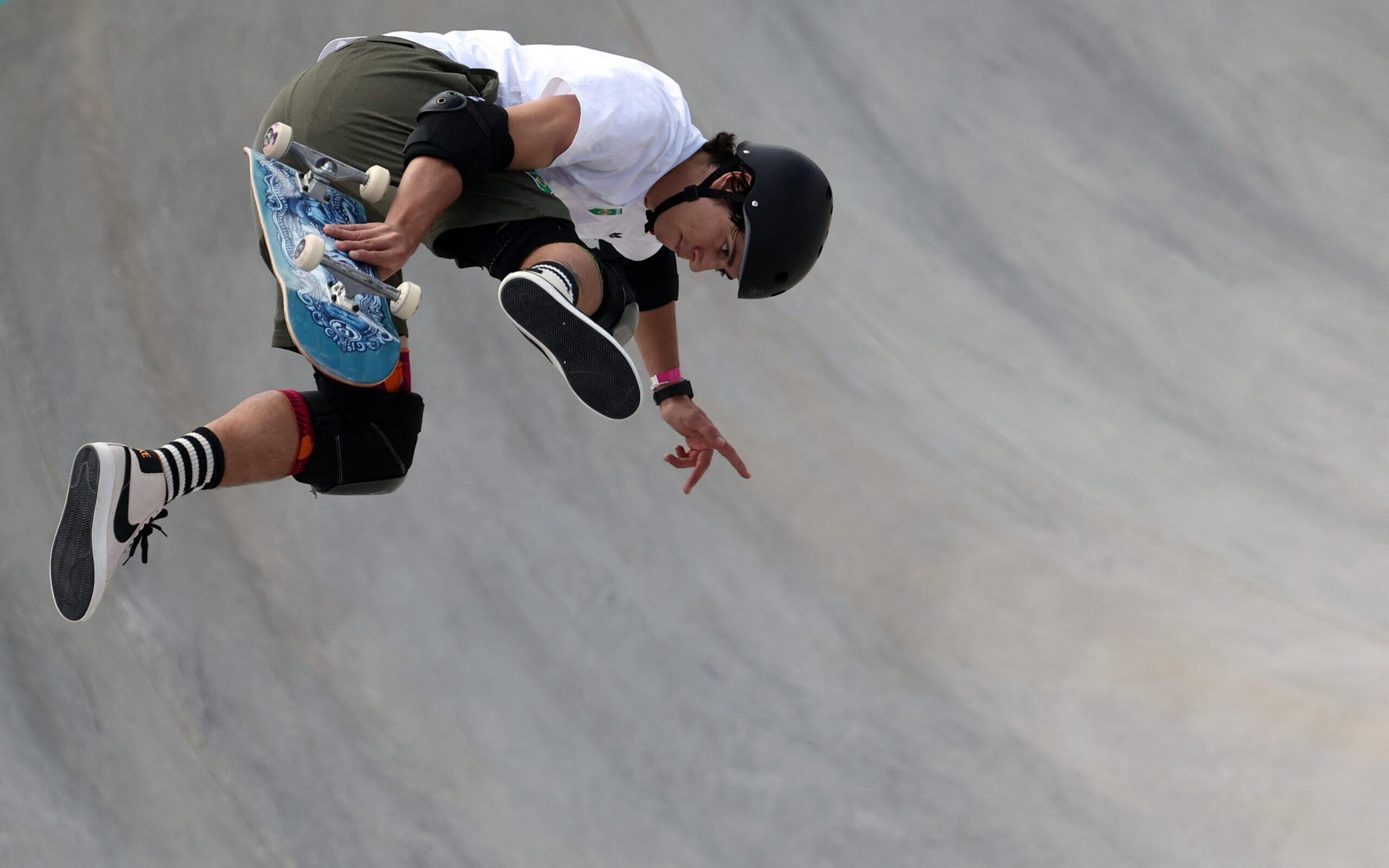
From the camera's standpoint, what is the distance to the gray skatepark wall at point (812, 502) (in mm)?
3479

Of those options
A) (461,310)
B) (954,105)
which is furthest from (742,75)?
(461,310)

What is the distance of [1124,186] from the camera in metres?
4.48

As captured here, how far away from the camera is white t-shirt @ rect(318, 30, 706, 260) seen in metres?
2.44

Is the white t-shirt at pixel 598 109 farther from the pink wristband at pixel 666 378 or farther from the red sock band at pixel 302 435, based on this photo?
the red sock band at pixel 302 435

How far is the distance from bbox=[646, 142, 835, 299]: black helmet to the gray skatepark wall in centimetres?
155

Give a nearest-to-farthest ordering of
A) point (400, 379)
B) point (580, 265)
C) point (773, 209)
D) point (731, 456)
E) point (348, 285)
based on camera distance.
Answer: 1. point (348, 285)
2. point (580, 265)
3. point (400, 379)
4. point (773, 209)
5. point (731, 456)

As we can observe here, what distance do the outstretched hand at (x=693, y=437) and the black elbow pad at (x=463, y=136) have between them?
1.04 meters

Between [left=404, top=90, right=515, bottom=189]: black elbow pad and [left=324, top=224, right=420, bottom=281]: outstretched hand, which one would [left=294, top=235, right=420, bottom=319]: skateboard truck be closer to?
[left=324, top=224, right=420, bottom=281]: outstretched hand

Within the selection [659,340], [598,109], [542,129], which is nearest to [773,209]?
[598,109]

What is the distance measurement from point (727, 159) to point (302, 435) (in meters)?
1.18

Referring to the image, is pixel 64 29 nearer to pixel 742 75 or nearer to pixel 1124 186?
pixel 742 75

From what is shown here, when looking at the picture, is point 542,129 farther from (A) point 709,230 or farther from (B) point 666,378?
(B) point 666,378

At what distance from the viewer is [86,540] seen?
81.5 inches

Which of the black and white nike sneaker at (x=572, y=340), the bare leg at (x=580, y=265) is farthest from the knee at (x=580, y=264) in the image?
the black and white nike sneaker at (x=572, y=340)
